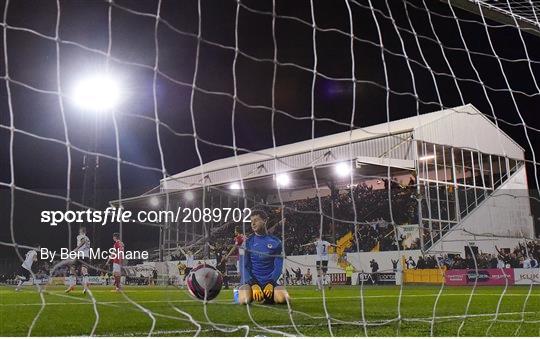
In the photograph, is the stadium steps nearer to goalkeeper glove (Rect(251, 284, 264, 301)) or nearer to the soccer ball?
goalkeeper glove (Rect(251, 284, 264, 301))

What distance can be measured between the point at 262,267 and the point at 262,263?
50 mm

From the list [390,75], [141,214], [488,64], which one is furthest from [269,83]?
[141,214]

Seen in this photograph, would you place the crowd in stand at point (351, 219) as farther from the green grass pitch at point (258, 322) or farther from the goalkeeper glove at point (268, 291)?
the green grass pitch at point (258, 322)

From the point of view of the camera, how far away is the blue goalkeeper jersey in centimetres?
499

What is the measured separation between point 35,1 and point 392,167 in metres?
8.46

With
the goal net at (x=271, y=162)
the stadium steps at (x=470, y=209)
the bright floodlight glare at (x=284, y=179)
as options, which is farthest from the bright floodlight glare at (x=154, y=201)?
the stadium steps at (x=470, y=209)

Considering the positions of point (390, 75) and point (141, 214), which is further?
point (141, 214)

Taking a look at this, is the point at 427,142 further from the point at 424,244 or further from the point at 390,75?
the point at 390,75

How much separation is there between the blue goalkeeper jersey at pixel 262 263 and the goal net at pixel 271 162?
2 cm

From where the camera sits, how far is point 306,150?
1355 cm

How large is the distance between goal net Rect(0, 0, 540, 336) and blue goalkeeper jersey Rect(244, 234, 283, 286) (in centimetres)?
2

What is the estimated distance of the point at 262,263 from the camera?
16.5 ft

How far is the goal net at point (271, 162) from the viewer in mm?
6379

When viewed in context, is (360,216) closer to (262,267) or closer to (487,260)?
(487,260)
